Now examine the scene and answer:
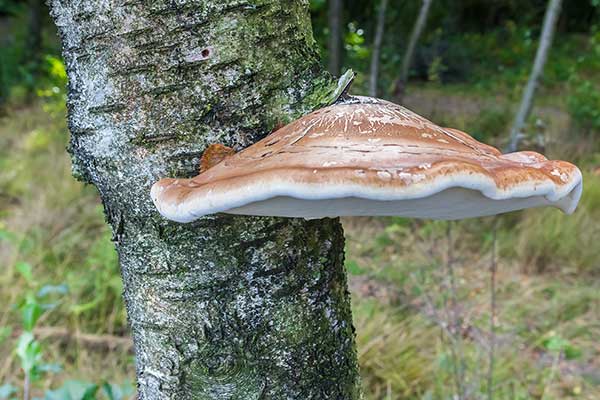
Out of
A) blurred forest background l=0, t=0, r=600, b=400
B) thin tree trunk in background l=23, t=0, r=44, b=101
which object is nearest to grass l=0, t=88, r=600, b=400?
blurred forest background l=0, t=0, r=600, b=400

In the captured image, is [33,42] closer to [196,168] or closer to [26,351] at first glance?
[26,351]

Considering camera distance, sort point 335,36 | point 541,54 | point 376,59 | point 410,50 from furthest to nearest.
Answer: point 335,36
point 410,50
point 376,59
point 541,54

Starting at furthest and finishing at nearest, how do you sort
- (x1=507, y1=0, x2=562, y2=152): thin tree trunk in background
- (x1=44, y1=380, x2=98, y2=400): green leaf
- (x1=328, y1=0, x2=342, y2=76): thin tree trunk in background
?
(x1=328, y1=0, x2=342, y2=76): thin tree trunk in background
(x1=507, y1=0, x2=562, y2=152): thin tree trunk in background
(x1=44, y1=380, x2=98, y2=400): green leaf

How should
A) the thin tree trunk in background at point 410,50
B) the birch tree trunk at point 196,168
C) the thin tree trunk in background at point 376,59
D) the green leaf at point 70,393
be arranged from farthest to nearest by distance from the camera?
1. the thin tree trunk in background at point 410,50
2. the thin tree trunk in background at point 376,59
3. the green leaf at point 70,393
4. the birch tree trunk at point 196,168

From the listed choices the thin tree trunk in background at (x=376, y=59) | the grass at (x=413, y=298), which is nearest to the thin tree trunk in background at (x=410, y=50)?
the thin tree trunk in background at (x=376, y=59)

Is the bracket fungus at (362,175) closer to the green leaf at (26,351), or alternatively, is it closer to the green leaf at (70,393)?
the green leaf at (26,351)

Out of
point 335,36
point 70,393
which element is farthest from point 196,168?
point 335,36

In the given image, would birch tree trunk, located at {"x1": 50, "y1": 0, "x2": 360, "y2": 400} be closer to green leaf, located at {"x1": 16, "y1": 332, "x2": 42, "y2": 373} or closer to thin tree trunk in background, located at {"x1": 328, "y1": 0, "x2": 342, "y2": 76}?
green leaf, located at {"x1": 16, "y1": 332, "x2": 42, "y2": 373}

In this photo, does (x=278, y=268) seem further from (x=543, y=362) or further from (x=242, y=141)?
(x=543, y=362)
